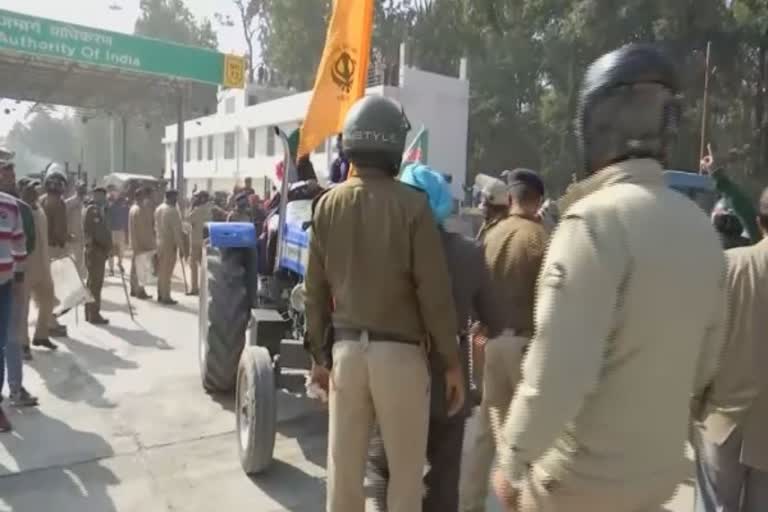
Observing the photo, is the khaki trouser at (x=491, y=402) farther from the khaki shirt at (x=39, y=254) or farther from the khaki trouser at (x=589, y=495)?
the khaki shirt at (x=39, y=254)

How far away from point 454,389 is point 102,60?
1663 cm

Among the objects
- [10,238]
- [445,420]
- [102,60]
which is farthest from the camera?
[102,60]

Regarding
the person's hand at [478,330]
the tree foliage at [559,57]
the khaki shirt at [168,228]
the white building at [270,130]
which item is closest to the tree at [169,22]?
the white building at [270,130]

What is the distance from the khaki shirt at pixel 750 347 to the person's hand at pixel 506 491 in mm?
1203

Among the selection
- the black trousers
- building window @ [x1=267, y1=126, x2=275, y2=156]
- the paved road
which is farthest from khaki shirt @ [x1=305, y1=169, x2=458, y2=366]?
building window @ [x1=267, y1=126, x2=275, y2=156]

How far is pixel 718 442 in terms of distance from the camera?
2832mm

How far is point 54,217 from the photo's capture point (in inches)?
316

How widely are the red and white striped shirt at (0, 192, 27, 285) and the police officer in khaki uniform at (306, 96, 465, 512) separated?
9.76 ft

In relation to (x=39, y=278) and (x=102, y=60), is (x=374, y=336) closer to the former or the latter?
(x=39, y=278)

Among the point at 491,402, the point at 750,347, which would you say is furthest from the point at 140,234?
the point at 750,347

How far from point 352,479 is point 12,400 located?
12.1 ft

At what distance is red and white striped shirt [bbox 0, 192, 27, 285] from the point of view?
16.1 feet

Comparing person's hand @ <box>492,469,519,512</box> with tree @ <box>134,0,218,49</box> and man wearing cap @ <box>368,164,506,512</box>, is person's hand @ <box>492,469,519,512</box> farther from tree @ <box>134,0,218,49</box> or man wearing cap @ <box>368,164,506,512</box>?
tree @ <box>134,0,218,49</box>

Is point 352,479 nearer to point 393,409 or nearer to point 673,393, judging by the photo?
point 393,409
